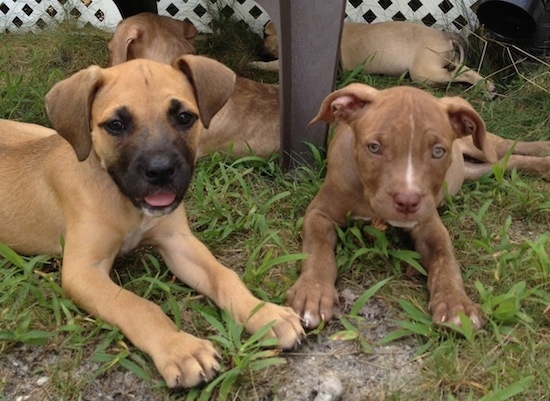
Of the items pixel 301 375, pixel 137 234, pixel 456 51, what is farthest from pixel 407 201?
pixel 456 51

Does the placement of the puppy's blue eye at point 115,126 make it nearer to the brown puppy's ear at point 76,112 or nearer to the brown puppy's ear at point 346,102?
the brown puppy's ear at point 76,112

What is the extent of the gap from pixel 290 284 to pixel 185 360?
0.97 meters

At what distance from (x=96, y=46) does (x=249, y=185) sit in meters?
3.03

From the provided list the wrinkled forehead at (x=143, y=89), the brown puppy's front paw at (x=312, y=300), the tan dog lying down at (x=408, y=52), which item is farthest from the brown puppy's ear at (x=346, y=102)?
the tan dog lying down at (x=408, y=52)

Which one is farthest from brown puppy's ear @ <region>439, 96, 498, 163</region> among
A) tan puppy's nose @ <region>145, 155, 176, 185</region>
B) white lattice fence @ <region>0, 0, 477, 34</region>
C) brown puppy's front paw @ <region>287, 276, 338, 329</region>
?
white lattice fence @ <region>0, 0, 477, 34</region>

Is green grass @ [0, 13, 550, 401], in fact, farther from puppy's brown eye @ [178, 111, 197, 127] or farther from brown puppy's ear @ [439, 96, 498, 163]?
puppy's brown eye @ [178, 111, 197, 127]

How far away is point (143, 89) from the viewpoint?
3844 mm

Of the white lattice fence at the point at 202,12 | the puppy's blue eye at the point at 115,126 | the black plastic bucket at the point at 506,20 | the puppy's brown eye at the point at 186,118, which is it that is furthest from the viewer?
the white lattice fence at the point at 202,12

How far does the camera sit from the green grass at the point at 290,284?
3.57 m

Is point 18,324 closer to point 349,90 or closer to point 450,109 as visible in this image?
point 349,90

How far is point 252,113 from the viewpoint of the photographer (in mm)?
6055

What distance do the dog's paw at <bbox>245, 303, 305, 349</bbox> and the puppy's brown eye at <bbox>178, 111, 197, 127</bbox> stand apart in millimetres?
960

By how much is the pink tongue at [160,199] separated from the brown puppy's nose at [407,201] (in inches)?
43.9

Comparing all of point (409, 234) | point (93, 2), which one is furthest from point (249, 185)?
point (93, 2)
